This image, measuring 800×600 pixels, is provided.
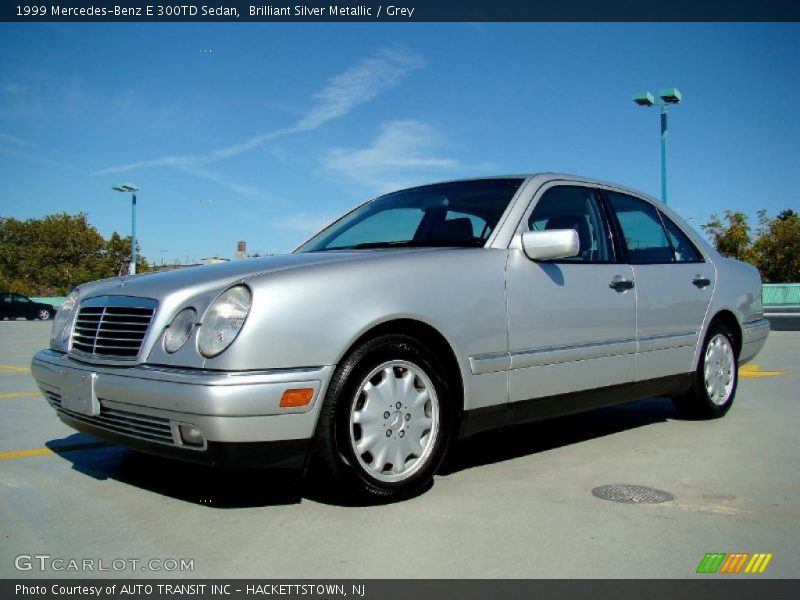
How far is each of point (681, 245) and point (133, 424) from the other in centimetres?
394

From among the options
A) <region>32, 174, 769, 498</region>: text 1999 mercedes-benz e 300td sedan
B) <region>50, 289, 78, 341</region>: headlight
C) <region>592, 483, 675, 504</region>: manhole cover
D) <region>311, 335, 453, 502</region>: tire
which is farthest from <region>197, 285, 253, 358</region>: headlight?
<region>592, 483, 675, 504</region>: manhole cover

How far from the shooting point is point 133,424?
3197 millimetres

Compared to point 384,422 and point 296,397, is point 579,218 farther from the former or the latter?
point 296,397

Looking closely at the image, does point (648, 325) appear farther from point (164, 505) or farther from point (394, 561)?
point (164, 505)

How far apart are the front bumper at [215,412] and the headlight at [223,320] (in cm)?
11

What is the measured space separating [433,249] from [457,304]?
355 millimetres

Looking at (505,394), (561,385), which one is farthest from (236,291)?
(561,385)

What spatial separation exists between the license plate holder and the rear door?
3.08 metres

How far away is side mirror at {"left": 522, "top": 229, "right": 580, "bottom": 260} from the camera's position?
3.85 metres

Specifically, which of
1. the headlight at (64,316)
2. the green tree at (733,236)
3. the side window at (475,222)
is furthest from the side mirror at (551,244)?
the green tree at (733,236)

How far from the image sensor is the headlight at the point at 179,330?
312 centimetres

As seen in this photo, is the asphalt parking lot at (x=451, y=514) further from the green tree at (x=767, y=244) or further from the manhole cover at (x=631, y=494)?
the green tree at (x=767, y=244)

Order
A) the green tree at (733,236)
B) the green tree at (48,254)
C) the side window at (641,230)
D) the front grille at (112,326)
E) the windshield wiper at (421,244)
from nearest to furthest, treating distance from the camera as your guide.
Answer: the front grille at (112,326), the windshield wiper at (421,244), the side window at (641,230), the green tree at (733,236), the green tree at (48,254)

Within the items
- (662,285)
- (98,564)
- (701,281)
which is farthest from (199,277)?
(701,281)
